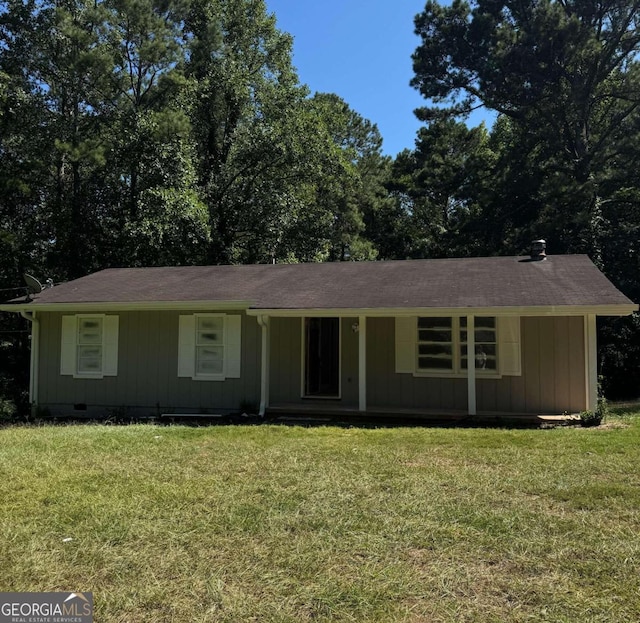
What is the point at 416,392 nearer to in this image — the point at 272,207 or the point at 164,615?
the point at 164,615

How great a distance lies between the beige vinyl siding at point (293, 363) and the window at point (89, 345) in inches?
132

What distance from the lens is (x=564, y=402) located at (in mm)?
9812

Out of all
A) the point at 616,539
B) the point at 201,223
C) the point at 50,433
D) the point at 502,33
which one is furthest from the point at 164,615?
the point at 502,33

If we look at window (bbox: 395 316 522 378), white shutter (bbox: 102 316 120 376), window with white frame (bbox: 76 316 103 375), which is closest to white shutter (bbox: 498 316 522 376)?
window (bbox: 395 316 522 378)

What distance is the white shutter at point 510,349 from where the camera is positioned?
10.0 metres

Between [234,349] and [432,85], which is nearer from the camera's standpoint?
[234,349]

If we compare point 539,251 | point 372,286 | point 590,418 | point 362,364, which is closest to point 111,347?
point 362,364

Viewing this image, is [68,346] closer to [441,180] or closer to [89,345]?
[89,345]

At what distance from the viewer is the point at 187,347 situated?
440 inches

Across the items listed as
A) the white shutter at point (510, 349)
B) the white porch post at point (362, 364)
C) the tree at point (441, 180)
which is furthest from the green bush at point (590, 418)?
the tree at point (441, 180)

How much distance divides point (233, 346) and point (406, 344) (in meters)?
3.39

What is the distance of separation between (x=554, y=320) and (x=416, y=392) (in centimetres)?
280

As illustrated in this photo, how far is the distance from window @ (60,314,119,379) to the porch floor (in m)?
3.66

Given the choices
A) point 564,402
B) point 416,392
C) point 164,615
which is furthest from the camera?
point 416,392
